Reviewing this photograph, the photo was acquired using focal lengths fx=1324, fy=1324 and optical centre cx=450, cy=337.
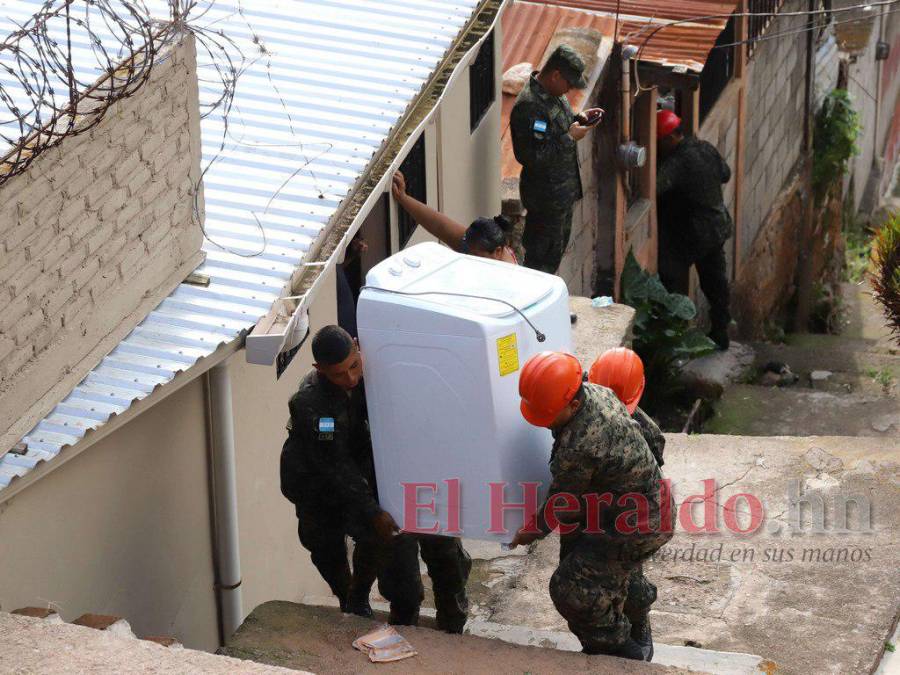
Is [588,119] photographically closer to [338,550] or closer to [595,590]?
[338,550]

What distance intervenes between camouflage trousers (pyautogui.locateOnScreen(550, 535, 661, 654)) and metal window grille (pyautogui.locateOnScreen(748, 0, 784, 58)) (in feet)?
30.1

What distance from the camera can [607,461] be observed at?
4.66 m

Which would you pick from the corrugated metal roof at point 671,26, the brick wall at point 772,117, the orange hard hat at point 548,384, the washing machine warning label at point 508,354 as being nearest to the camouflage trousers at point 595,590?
the orange hard hat at point 548,384

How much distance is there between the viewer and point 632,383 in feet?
16.3

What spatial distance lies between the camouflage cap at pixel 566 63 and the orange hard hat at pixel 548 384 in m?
3.74

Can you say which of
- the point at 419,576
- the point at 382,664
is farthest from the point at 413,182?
the point at 382,664

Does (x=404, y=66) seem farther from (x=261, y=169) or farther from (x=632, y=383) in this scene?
(x=632, y=383)

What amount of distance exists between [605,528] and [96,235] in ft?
6.84

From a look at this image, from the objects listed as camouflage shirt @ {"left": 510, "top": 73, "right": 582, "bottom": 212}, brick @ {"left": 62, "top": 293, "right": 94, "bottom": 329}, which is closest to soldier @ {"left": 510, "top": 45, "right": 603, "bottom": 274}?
camouflage shirt @ {"left": 510, "top": 73, "right": 582, "bottom": 212}

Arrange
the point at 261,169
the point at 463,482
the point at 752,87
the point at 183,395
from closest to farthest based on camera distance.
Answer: the point at 463,482, the point at 183,395, the point at 261,169, the point at 752,87

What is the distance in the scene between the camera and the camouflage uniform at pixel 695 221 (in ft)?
37.1

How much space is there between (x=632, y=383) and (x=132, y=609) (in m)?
2.05

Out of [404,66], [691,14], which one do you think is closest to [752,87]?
[691,14]

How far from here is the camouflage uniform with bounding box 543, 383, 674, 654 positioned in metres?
4.59
